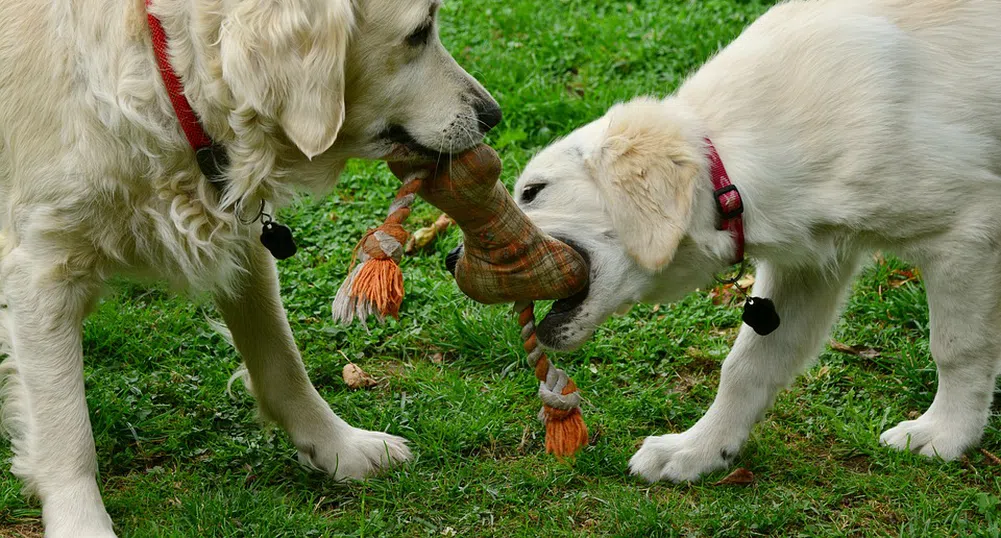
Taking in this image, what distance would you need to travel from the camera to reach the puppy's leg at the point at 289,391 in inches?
137

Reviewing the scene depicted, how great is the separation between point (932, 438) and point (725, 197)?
1.06 meters

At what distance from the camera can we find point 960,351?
10.8 ft

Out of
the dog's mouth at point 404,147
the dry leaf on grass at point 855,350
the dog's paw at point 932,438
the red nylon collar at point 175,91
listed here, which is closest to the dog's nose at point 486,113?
the dog's mouth at point 404,147

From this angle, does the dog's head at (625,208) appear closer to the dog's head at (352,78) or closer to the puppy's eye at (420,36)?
the dog's head at (352,78)

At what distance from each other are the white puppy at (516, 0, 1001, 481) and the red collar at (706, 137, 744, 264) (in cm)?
2

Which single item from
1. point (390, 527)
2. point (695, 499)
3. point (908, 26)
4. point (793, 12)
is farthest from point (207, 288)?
point (908, 26)

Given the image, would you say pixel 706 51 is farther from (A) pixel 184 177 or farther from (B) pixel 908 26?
(A) pixel 184 177

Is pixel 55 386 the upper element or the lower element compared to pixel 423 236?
upper

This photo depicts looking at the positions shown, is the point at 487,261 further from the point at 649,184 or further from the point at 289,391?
the point at 289,391

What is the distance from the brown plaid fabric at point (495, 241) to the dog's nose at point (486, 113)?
0.06 metres

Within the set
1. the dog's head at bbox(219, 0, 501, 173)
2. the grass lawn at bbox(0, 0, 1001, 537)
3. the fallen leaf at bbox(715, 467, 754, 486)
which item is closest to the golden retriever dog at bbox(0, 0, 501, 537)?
the dog's head at bbox(219, 0, 501, 173)

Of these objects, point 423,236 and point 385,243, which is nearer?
point 385,243

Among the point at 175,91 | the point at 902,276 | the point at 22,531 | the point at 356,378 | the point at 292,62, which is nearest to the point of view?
the point at 292,62

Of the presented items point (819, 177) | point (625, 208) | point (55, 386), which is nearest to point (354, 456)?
point (55, 386)
